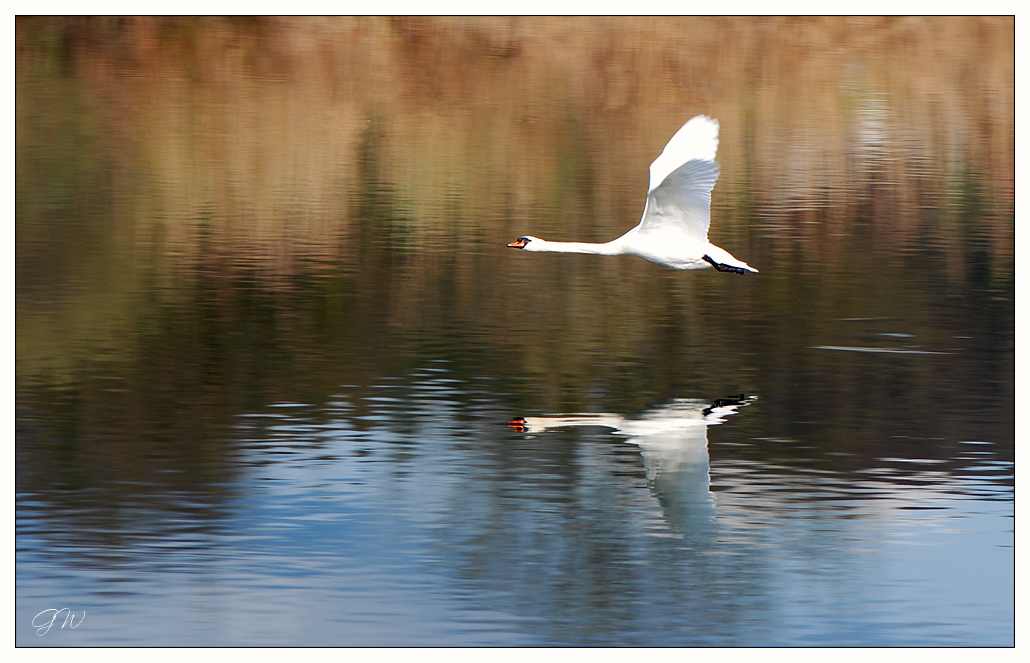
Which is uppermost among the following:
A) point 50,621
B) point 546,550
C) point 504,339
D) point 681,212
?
point 681,212

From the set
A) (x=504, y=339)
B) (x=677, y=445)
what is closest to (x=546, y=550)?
(x=677, y=445)

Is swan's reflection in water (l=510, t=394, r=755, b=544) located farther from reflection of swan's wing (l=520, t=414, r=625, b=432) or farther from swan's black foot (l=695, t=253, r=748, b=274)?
swan's black foot (l=695, t=253, r=748, b=274)

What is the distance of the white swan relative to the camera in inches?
277

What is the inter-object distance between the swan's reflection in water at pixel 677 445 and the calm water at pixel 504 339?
23 millimetres

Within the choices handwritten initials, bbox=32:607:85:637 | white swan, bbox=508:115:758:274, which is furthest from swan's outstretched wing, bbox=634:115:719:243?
handwritten initials, bbox=32:607:85:637

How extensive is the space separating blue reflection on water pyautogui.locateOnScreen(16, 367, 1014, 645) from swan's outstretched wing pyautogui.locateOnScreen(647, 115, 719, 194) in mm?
1279

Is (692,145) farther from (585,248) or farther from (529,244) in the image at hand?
(529,244)

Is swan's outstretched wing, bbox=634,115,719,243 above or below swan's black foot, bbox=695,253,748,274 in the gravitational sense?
above

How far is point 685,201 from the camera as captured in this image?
7219 mm

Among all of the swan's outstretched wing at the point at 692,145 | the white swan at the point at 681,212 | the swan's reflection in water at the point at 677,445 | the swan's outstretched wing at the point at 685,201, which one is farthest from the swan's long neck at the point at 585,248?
the swan's reflection in water at the point at 677,445

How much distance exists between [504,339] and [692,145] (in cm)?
184

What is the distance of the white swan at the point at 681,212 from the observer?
702cm

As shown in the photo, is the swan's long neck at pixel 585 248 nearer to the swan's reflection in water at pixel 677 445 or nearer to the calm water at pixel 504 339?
the calm water at pixel 504 339

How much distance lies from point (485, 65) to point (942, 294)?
10.2 feet
